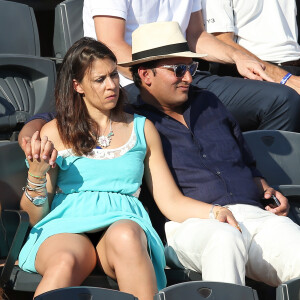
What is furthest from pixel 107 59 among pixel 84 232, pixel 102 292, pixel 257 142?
pixel 102 292

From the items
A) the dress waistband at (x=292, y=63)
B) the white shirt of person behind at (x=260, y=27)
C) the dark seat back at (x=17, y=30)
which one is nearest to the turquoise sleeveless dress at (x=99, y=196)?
the dark seat back at (x=17, y=30)

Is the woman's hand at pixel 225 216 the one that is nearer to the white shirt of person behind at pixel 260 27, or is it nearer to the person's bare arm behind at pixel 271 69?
the person's bare arm behind at pixel 271 69

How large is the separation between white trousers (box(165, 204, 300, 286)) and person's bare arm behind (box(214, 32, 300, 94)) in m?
1.38

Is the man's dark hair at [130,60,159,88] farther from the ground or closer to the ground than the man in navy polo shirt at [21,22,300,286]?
farther from the ground

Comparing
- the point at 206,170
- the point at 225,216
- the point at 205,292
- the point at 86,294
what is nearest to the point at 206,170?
the point at 206,170

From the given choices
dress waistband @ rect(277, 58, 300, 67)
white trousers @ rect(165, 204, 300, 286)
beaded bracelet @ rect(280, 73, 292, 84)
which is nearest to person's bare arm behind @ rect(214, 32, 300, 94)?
beaded bracelet @ rect(280, 73, 292, 84)

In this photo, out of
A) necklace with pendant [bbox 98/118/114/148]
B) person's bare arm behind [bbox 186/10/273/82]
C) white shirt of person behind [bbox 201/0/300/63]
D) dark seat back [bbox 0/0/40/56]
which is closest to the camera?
necklace with pendant [bbox 98/118/114/148]

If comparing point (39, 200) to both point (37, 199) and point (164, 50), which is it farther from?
point (164, 50)

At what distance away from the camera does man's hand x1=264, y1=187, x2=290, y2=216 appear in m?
3.30

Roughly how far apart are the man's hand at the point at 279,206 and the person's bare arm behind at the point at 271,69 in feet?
3.62

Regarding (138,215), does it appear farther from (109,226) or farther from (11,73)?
(11,73)

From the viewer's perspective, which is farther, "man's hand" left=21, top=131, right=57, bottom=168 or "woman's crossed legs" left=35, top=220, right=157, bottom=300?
"man's hand" left=21, top=131, right=57, bottom=168

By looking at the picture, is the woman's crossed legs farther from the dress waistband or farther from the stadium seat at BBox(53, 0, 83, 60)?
the dress waistband

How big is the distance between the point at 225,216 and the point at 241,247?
26 centimetres
